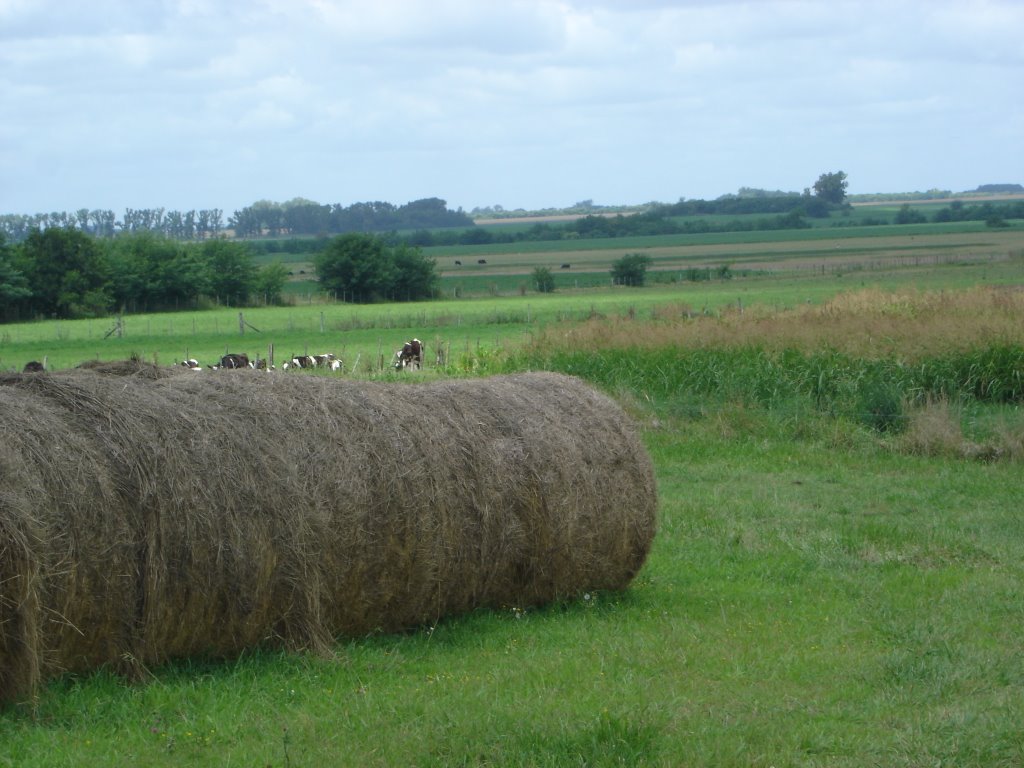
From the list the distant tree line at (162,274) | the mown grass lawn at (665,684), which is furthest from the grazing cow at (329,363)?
the distant tree line at (162,274)

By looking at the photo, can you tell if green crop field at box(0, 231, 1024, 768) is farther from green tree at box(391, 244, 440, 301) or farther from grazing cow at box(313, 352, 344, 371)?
green tree at box(391, 244, 440, 301)

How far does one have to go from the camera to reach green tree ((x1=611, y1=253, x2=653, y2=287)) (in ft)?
291

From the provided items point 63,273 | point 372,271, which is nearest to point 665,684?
point 63,273

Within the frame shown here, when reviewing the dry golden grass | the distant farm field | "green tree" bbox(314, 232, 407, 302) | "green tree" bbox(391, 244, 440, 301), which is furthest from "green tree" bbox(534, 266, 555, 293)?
the dry golden grass

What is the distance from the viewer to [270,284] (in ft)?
271

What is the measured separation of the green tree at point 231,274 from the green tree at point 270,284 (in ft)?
1.70

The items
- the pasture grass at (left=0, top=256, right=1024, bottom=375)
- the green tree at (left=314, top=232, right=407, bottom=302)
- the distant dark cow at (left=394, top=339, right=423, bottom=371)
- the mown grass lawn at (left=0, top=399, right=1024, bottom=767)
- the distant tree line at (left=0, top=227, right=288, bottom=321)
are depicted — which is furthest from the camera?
the green tree at (left=314, top=232, right=407, bottom=302)

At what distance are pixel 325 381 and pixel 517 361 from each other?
51.2 feet

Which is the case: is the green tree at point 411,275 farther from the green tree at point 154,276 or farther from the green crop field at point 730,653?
the green crop field at point 730,653

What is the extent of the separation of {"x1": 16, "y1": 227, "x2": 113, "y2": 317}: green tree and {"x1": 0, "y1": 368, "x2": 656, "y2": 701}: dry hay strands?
68.7 metres

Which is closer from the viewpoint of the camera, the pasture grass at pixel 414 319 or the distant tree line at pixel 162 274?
the pasture grass at pixel 414 319

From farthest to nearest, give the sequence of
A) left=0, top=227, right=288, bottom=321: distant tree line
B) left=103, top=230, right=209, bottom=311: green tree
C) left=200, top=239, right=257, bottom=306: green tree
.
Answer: left=200, top=239, right=257, bottom=306: green tree < left=103, top=230, right=209, bottom=311: green tree < left=0, top=227, right=288, bottom=321: distant tree line

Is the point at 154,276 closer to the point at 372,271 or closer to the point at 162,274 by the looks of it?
the point at 162,274

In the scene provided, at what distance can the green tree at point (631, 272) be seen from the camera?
88750 millimetres
